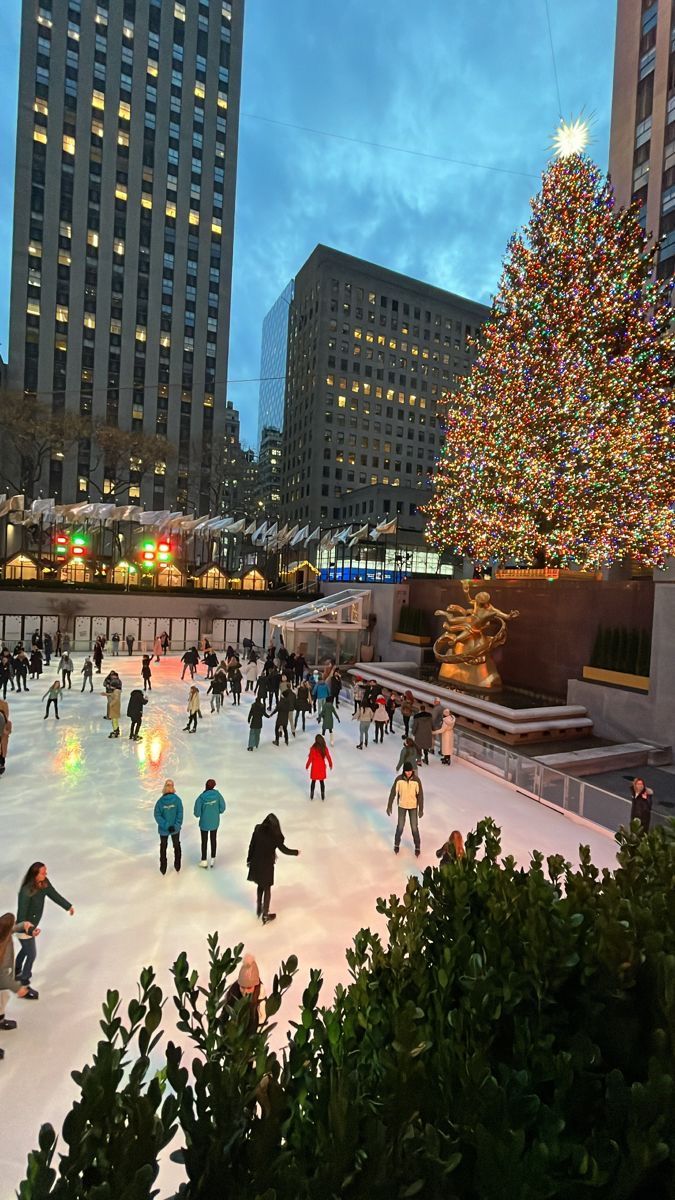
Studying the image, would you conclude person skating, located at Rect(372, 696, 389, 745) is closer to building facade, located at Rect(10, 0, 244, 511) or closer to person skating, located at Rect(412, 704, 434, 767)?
person skating, located at Rect(412, 704, 434, 767)

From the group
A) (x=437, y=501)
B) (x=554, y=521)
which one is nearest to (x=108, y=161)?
(x=437, y=501)

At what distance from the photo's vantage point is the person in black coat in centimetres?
660

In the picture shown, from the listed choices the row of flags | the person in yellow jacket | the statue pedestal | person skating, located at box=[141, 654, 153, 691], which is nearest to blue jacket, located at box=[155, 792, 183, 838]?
the person in yellow jacket

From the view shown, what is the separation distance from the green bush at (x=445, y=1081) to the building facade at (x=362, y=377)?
75622 millimetres

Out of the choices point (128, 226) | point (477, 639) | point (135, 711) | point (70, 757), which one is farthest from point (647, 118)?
point (128, 226)

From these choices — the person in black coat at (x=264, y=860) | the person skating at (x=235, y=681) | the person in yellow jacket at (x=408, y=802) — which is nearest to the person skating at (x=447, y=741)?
the person in yellow jacket at (x=408, y=802)

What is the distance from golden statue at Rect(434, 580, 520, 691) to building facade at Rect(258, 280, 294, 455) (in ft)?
350

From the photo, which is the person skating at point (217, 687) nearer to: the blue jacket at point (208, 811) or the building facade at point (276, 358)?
the blue jacket at point (208, 811)

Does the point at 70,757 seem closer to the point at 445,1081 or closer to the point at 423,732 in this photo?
the point at 423,732

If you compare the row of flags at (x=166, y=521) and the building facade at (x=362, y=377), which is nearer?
the row of flags at (x=166, y=521)

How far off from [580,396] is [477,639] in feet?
31.1

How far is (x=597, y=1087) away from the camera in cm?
224

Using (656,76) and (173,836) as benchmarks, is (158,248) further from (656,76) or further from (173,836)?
(173,836)

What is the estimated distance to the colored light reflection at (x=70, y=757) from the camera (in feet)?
37.4
